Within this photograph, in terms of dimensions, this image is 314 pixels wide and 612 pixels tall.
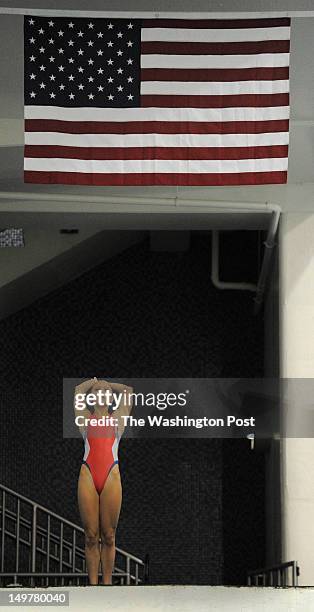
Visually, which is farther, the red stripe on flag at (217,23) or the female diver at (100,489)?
the female diver at (100,489)

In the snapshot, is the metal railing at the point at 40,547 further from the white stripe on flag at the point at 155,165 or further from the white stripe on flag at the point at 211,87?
the white stripe on flag at the point at 211,87

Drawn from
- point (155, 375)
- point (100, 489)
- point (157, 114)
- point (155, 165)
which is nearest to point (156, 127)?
point (157, 114)

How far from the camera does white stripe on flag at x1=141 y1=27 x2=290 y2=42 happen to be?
7.44 m

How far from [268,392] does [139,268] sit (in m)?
2.55

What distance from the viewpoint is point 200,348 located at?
13.7 meters

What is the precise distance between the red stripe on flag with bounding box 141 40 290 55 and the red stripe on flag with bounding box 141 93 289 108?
28 centimetres

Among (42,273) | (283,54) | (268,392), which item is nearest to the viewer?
(283,54)

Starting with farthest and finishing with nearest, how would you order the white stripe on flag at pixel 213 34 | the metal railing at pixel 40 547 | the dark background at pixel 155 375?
the dark background at pixel 155 375 < the metal railing at pixel 40 547 < the white stripe on flag at pixel 213 34

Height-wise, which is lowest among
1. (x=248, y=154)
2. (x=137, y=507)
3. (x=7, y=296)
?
(x=137, y=507)

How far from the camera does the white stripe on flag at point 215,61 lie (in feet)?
24.5

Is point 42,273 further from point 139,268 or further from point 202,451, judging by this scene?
point 202,451

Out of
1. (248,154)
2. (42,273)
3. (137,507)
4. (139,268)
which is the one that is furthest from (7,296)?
(248,154)

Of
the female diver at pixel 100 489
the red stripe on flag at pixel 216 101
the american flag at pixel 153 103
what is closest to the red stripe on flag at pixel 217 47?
the american flag at pixel 153 103

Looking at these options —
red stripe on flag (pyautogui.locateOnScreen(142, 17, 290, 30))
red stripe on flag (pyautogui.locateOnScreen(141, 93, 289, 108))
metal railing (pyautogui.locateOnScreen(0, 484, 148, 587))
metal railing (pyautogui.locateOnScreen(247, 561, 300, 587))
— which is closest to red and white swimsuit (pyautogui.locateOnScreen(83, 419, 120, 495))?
metal railing (pyautogui.locateOnScreen(247, 561, 300, 587))
